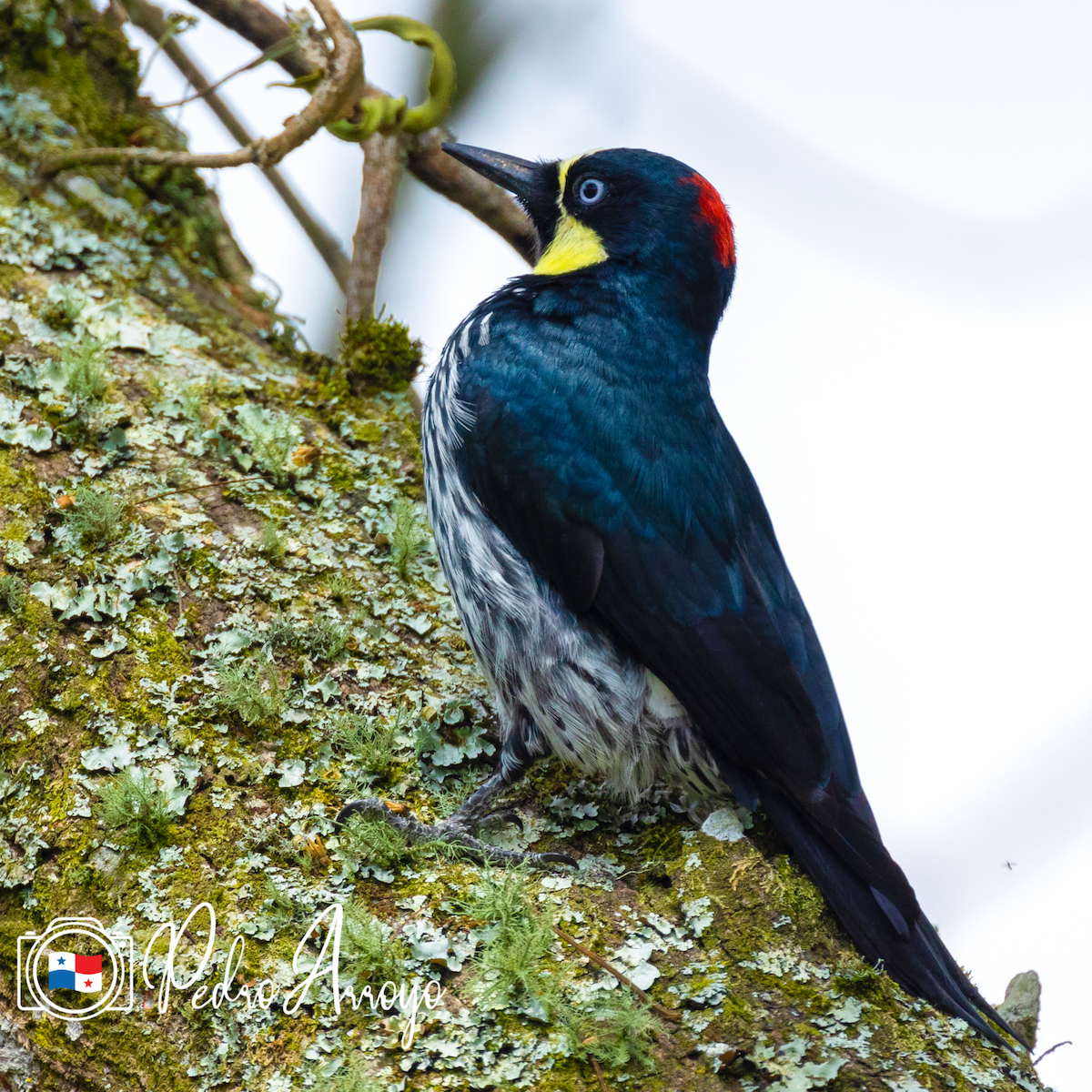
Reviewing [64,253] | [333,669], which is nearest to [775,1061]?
[333,669]

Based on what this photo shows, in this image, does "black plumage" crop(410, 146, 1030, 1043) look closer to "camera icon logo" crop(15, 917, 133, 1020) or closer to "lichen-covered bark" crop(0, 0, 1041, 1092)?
"lichen-covered bark" crop(0, 0, 1041, 1092)

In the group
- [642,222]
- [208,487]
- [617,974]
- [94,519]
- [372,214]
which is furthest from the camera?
[372,214]

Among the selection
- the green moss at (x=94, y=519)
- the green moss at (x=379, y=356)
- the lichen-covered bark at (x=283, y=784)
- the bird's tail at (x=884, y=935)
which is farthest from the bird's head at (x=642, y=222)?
the bird's tail at (x=884, y=935)

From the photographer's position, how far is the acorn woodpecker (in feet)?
7.48

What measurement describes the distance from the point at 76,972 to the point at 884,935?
1453 millimetres

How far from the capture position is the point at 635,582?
2.49 metres

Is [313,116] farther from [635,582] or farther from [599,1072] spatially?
[599,1072]

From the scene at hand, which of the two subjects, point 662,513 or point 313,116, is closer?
point 662,513

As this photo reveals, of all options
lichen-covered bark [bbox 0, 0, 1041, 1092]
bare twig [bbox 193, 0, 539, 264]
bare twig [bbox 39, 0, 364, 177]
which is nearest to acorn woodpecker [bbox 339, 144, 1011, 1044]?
lichen-covered bark [bbox 0, 0, 1041, 1092]

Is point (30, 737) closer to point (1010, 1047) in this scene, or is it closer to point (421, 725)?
point (421, 725)

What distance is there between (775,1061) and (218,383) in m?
2.24

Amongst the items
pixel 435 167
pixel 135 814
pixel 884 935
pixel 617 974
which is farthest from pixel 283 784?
pixel 435 167

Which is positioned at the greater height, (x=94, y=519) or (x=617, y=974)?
(x=94, y=519)

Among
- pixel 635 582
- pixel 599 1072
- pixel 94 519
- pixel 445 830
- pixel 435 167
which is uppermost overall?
pixel 435 167
